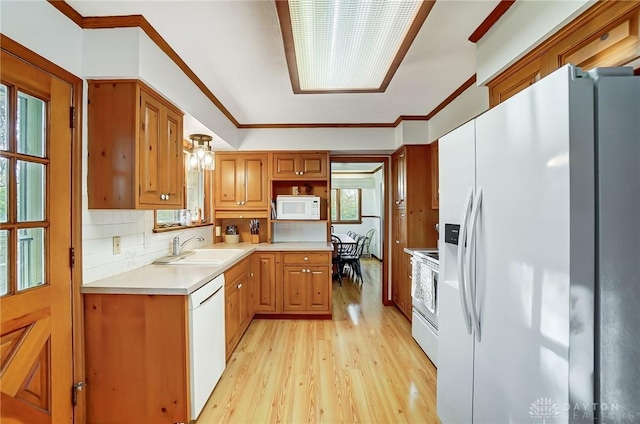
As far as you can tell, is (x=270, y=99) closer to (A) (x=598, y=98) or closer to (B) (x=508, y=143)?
(B) (x=508, y=143)

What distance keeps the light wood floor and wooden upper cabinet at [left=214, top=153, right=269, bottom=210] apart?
1.52 m

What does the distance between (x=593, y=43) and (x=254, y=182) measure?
10.8 feet

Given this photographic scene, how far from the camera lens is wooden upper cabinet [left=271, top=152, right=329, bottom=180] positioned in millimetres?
3811

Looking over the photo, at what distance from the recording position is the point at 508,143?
1139 mm

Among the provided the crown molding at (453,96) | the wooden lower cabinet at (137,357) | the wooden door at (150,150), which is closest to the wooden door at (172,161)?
the wooden door at (150,150)

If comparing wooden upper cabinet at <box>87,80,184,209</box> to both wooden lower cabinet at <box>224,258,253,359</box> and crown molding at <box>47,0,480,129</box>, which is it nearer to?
crown molding at <box>47,0,480,129</box>

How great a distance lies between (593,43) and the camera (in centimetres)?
119

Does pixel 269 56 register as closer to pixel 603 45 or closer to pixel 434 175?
pixel 603 45

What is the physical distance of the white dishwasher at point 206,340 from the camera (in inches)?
70.5

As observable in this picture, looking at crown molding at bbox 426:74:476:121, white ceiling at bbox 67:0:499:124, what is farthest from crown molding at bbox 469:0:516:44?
crown molding at bbox 426:74:476:121

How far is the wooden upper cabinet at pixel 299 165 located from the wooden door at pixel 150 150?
6.06ft

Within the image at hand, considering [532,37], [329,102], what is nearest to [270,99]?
[329,102]

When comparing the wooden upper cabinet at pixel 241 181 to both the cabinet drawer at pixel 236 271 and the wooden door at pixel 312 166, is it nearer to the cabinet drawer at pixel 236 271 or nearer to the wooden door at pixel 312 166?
the wooden door at pixel 312 166

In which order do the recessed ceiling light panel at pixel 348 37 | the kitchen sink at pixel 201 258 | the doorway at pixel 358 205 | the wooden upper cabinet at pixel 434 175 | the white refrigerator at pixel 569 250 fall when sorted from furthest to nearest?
the doorway at pixel 358 205 < the wooden upper cabinet at pixel 434 175 < the kitchen sink at pixel 201 258 < the recessed ceiling light panel at pixel 348 37 < the white refrigerator at pixel 569 250
